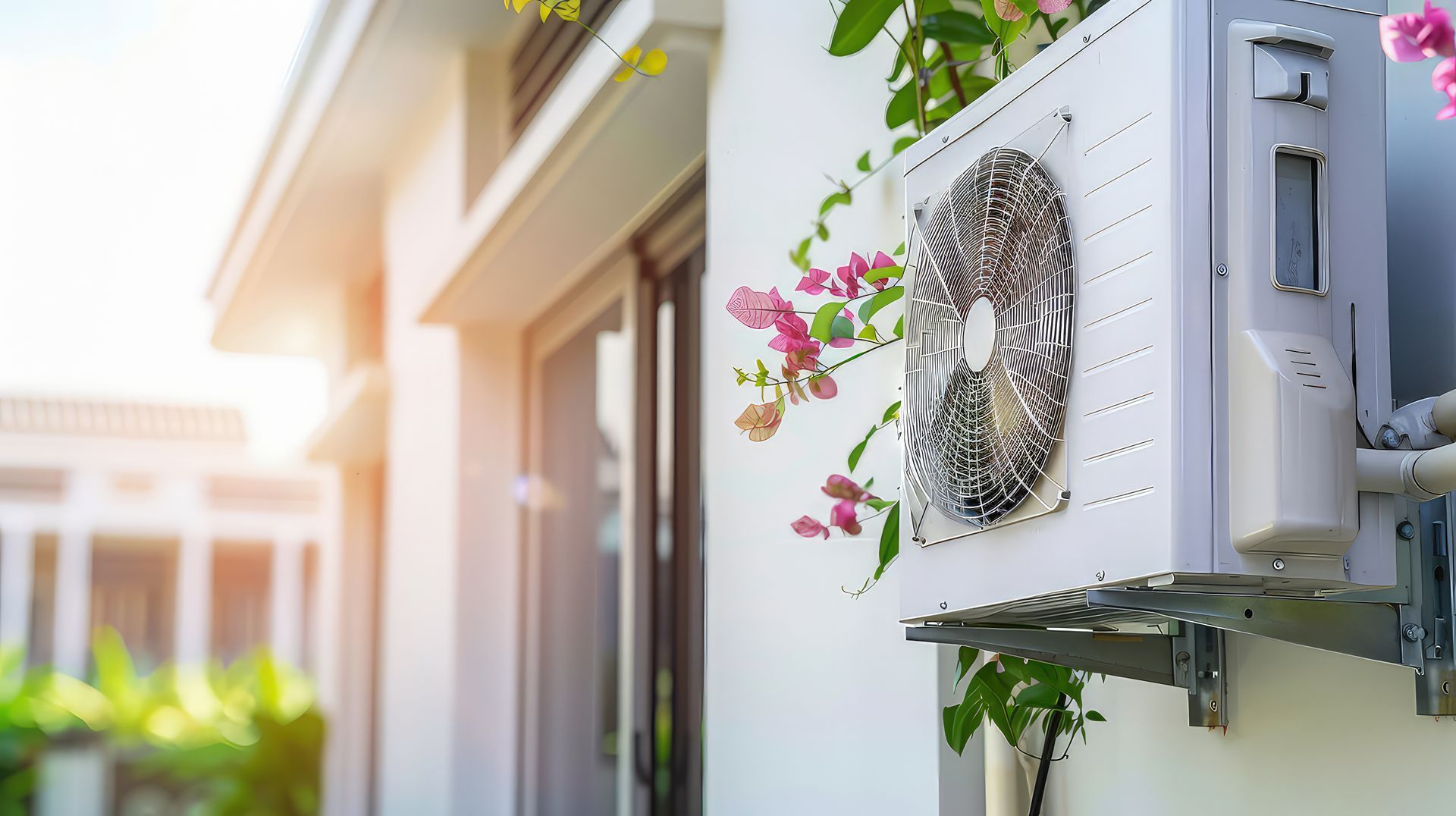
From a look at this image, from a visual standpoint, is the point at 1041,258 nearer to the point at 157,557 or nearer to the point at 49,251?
the point at 49,251

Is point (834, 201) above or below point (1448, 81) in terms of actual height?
above

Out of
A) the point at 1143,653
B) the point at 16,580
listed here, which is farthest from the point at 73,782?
the point at 1143,653

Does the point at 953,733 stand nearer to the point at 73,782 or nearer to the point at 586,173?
the point at 586,173

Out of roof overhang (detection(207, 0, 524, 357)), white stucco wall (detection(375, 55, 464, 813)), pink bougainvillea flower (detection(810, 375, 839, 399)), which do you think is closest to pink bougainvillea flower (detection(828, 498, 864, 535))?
pink bougainvillea flower (detection(810, 375, 839, 399))

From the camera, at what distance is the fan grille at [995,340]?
909 millimetres

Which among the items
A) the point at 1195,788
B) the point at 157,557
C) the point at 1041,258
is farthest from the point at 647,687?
the point at 157,557

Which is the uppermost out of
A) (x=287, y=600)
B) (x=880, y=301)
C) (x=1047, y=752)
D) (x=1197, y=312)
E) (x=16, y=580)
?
(x=880, y=301)

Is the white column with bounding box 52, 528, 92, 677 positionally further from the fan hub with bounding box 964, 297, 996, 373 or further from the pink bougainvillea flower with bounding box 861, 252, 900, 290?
the fan hub with bounding box 964, 297, 996, 373

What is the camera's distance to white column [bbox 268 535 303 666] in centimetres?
897

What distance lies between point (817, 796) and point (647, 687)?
1303 millimetres

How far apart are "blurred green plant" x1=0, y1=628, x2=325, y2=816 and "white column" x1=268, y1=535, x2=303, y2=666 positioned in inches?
8.9

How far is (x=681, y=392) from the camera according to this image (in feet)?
9.06

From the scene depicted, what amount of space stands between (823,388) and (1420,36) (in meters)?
0.79

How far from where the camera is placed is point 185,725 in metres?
7.38
